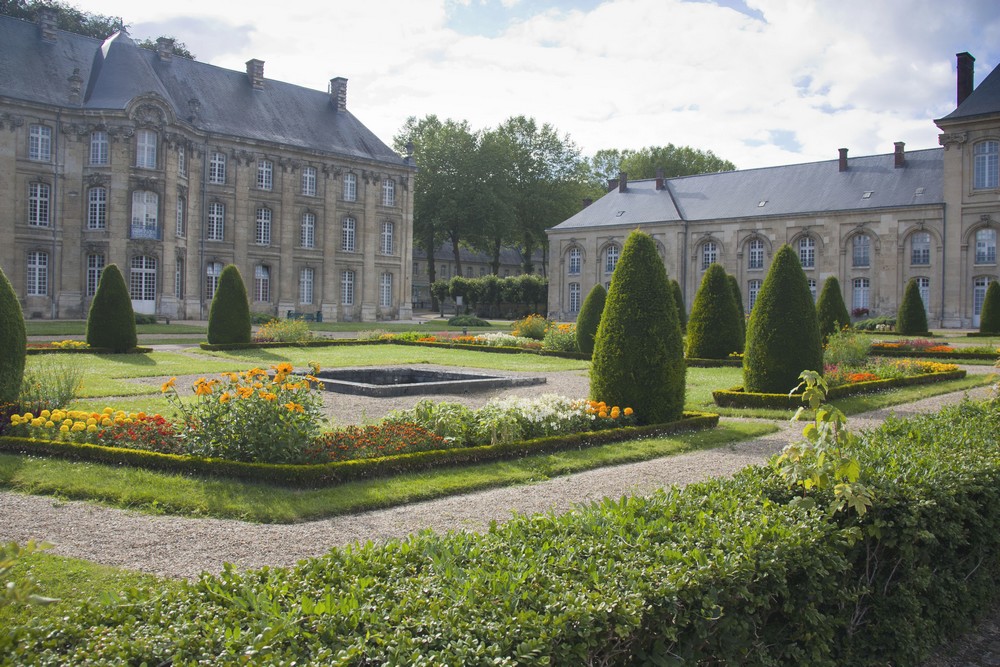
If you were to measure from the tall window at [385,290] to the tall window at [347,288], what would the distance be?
1771 millimetres

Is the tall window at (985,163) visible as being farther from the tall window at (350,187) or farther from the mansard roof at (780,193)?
the tall window at (350,187)

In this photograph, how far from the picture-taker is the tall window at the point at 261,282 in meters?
43.0

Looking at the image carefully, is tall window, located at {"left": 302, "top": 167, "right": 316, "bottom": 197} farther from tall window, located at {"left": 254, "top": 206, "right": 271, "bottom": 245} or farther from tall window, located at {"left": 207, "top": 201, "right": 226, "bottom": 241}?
tall window, located at {"left": 207, "top": 201, "right": 226, "bottom": 241}

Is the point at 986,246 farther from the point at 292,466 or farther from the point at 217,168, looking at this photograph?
the point at 292,466

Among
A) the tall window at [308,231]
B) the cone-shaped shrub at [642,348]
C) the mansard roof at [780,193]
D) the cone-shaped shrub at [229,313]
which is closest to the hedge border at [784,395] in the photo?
the cone-shaped shrub at [642,348]

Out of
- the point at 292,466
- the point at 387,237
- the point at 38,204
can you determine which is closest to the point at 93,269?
the point at 38,204

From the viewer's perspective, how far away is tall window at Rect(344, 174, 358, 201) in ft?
152

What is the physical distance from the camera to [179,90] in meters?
40.2

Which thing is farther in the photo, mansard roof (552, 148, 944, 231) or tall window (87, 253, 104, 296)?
mansard roof (552, 148, 944, 231)

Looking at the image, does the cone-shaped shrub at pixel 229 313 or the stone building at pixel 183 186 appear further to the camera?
the stone building at pixel 183 186

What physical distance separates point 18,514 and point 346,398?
23.2 feet

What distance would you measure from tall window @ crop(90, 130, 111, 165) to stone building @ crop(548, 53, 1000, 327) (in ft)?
79.3

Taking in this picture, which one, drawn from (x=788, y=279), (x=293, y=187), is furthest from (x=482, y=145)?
(x=788, y=279)

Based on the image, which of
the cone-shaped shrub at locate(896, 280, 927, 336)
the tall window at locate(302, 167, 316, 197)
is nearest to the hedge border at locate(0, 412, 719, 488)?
the cone-shaped shrub at locate(896, 280, 927, 336)
